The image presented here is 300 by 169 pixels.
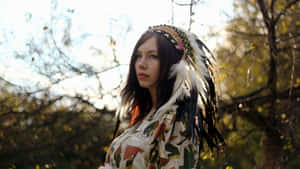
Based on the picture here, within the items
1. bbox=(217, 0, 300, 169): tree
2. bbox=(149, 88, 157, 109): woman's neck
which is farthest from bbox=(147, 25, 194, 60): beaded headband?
bbox=(217, 0, 300, 169): tree

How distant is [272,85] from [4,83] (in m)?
3.00

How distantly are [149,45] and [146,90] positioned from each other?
16.6 inches

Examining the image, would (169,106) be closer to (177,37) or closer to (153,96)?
(153,96)

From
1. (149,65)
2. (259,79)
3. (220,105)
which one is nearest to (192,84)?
(149,65)

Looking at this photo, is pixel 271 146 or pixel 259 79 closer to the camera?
pixel 271 146

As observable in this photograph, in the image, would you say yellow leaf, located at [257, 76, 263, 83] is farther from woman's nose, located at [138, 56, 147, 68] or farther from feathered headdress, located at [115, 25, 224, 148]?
woman's nose, located at [138, 56, 147, 68]

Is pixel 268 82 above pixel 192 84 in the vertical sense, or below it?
below

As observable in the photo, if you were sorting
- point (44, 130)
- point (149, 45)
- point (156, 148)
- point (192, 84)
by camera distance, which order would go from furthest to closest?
point (44, 130)
point (149, 45)
point (192, 84)
point (156, 148)

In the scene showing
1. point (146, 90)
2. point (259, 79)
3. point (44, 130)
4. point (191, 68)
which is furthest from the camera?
point (259, 79)

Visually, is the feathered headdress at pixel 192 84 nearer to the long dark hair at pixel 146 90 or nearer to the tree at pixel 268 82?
the long dark hair at pixel 146 90

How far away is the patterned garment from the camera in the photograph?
1.57m

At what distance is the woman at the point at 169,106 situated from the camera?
1.61m

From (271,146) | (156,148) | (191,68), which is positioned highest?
(191,68)

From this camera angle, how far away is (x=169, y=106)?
1731 millimetres
